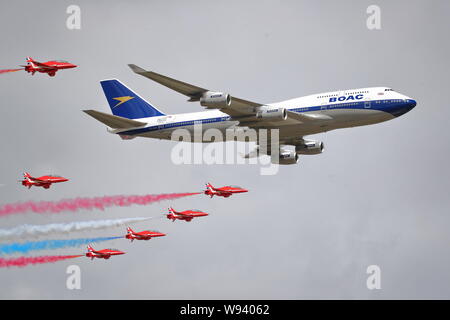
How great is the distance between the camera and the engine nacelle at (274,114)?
78438mm

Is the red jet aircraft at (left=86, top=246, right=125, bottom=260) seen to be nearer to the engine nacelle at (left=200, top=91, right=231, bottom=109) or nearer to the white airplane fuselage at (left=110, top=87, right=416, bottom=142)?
the white airplane fuselage at (left=110, top=87, right=416, bottom=142)

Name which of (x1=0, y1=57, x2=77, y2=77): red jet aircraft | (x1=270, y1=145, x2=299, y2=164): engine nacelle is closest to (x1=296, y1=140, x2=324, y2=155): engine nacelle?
(x1=270, y1=145, x2=299, y2=164): engine nacelle

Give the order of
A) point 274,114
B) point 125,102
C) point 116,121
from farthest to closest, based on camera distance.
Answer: point 125,102, point 116,121, point 274,114

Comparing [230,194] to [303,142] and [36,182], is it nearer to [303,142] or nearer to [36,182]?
[303,142]

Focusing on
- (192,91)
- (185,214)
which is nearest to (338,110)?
(192,91)

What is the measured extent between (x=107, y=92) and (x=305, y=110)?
24.6m

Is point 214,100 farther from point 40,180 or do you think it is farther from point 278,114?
point 40,180

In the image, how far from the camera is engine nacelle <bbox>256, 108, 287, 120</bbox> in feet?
257

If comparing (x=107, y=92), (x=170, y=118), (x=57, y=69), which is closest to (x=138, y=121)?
(x=170, y=118)

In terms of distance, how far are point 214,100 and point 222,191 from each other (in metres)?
10.2

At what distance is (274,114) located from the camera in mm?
78625

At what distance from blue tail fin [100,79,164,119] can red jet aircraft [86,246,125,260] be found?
1527 centimetres

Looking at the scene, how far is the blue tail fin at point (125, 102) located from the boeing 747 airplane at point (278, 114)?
9.02 feet

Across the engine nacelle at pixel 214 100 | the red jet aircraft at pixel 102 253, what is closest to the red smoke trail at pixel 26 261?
the red jet aircraft at pixel 102 253
